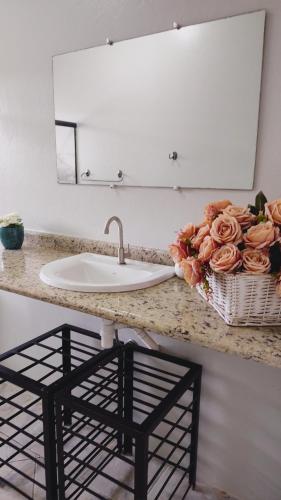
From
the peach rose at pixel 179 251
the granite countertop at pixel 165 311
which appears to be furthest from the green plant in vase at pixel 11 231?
the peach rose at pixel 179 251

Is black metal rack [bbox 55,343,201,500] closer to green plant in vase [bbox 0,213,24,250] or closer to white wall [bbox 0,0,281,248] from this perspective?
white wall [bbox 0,0,281,248]

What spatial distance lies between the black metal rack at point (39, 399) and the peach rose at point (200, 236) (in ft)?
2.35

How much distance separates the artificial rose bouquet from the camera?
84cm

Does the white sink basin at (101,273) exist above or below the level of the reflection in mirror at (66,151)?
below

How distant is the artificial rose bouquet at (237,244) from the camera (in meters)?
0.84

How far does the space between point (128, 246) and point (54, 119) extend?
0.72m

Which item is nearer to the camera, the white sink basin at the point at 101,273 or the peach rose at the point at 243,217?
the peach rose at the point at 243,217

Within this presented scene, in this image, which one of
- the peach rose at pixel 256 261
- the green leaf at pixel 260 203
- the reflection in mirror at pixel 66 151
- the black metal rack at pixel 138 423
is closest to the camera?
the peach rose at pixel 256 261

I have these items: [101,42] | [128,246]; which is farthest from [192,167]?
[101,42]

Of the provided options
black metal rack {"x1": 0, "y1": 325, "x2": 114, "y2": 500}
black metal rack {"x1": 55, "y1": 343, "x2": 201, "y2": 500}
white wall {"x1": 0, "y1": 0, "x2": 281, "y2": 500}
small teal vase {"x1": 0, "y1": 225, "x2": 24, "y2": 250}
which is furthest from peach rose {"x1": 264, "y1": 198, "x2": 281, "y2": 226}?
small teal vase {"x1": 0, "y1": 225, "x2": 24, "y2": 250}

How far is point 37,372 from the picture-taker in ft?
6.65

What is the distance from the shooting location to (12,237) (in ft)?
5.66

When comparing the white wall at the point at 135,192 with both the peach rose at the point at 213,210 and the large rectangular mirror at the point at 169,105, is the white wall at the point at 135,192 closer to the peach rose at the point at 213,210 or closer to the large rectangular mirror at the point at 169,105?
the large rectangular mirror at the point at 169,105

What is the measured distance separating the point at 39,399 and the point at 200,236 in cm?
92
